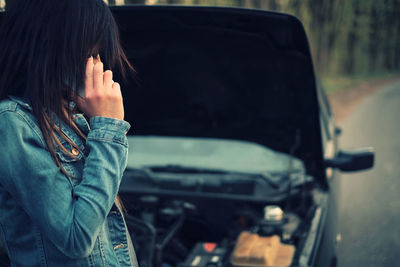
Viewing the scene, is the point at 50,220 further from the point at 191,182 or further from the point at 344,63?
the point at 344,63

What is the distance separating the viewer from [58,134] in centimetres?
115

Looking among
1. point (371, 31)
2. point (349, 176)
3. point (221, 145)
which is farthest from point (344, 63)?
point (221, 145)

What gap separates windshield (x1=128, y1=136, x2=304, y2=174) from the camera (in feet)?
9.86

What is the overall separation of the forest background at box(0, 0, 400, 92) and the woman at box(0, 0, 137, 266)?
18421 millimetres

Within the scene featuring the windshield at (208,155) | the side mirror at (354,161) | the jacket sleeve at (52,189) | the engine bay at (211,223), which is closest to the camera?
the jacket sleeve at (52,189)

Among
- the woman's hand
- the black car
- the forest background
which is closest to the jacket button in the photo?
the woman's hand

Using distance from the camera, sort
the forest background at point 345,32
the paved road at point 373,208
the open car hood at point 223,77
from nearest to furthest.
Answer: the open car hood at point 223,77
the paved road at point 373,208
the forest background at point 345,32

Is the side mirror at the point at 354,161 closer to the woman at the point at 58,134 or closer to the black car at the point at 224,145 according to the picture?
the black car at the point at 224,145

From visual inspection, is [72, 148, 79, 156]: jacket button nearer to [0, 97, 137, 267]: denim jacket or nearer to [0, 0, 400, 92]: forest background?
[0, 97, 137, 267]: denim jacket

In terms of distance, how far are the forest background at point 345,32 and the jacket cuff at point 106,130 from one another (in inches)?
726

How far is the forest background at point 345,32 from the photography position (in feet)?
88.3

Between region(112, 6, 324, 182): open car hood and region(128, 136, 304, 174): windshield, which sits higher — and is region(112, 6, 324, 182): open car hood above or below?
above

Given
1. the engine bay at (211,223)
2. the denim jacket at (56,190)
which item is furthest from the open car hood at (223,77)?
the denim jacket at (56,190)

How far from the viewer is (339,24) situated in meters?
33.1
